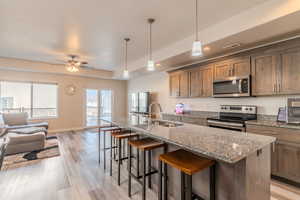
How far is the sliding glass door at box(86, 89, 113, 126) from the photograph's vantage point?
23.5 feet

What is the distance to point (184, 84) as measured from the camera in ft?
14.5

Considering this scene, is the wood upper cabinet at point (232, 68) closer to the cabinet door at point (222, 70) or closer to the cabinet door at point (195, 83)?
the cabinet door at point (222, 70)

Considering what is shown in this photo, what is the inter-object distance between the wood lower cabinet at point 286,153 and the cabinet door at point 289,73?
741 millimetres

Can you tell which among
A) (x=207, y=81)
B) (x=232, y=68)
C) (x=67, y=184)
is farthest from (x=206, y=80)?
(x=67, y=184)

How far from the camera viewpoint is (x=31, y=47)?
12.6ft

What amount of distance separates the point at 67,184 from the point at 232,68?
3985 mm

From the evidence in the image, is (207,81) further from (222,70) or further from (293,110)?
(293,110)

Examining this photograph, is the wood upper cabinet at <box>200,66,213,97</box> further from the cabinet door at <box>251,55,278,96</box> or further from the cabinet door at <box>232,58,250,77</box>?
the cabinet door at <box>251,55,278,96</box>

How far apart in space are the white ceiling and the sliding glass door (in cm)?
343

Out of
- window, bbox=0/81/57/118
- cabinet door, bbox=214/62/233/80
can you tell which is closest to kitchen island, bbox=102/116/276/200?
cabinet door, bbox=214/62/233/80

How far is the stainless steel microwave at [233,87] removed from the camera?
3010mm

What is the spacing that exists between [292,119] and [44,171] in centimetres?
465

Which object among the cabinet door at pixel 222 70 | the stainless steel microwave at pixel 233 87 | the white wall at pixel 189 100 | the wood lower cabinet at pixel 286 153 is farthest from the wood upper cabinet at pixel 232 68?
the wood lower cabinet at pixel 286 153

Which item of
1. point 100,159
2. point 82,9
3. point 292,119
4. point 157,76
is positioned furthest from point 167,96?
point 82,9
